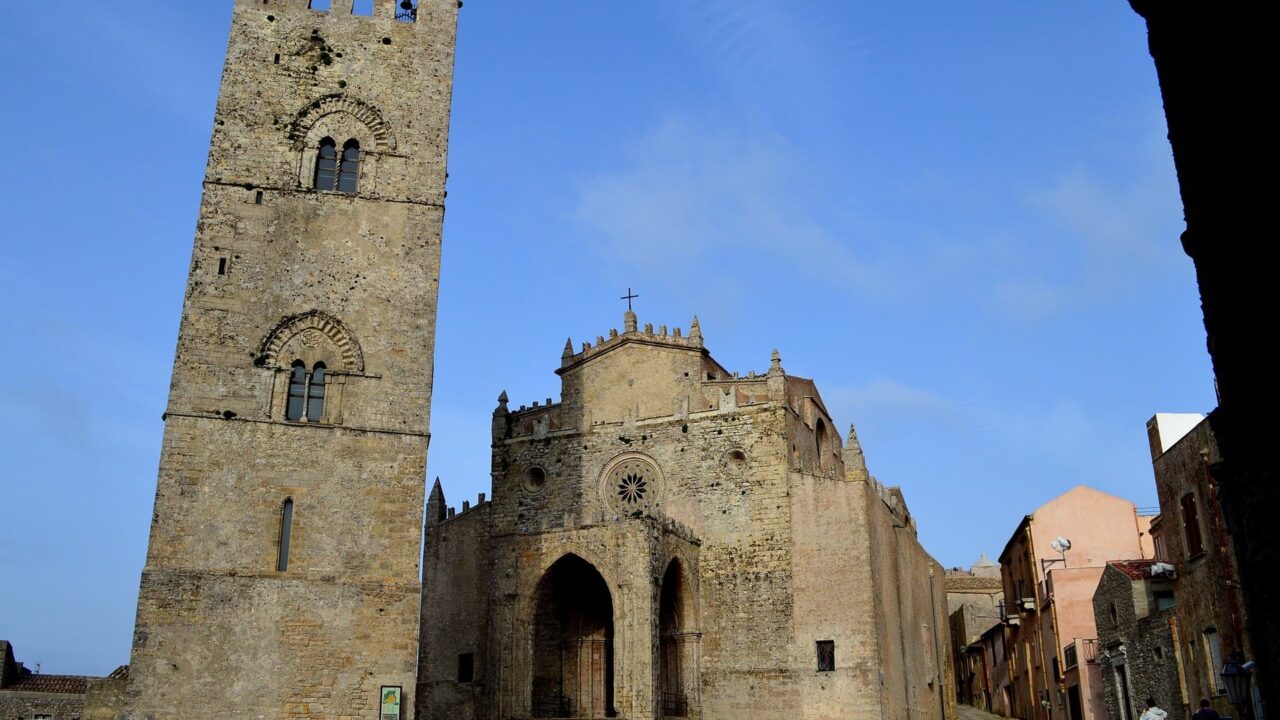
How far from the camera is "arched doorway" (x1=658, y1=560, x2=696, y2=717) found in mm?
29422

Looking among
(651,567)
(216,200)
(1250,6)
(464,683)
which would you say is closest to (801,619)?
(651,567)

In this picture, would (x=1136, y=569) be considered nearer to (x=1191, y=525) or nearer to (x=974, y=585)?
(x=1191, y=525)

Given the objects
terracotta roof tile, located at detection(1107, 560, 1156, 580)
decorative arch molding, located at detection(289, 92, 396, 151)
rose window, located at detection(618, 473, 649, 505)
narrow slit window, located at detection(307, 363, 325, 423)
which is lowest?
terracotta roof tile, located at detection(1107, 560, 1156, 580)

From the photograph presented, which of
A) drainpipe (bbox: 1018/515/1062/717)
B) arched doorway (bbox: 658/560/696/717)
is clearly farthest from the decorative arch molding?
drainpipe (bbox: 1018/515/1062/717)

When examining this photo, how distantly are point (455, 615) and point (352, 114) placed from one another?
15.7 meters

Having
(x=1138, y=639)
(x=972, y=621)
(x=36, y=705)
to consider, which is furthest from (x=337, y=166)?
(x=972, y=621)

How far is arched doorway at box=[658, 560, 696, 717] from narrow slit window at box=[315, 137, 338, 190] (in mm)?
13727

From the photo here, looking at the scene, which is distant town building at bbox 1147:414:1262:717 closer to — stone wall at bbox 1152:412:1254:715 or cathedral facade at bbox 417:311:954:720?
stone wall at bbox 1152:412:1254:715

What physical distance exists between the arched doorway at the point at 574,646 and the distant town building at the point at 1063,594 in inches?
502

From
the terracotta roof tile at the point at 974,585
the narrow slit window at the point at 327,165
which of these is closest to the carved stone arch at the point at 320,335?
the narrow slit window at the point at 327,165

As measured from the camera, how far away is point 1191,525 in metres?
20.8

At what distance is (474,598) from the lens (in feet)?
104

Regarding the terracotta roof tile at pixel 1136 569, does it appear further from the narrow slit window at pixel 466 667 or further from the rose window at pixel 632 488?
the narrow slit window at pixel 466 667

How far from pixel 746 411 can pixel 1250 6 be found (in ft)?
96.7
